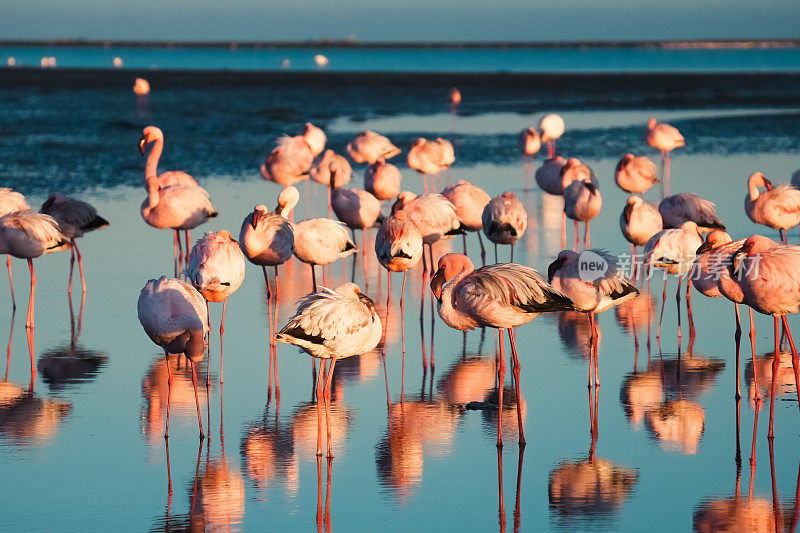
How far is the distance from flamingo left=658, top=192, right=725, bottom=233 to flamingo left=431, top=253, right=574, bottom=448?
4486 mm

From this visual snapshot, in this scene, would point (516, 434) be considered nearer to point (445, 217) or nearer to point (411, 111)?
point (445, 217)

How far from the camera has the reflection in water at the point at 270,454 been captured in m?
5.64

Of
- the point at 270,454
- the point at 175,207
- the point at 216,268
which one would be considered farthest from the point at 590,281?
the point at 175,207

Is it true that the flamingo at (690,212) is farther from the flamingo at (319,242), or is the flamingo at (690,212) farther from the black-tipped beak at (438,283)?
the black-tipped beak at (438,283)

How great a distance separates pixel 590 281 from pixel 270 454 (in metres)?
2.32

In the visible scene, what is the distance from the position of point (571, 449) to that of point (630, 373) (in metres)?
1.56

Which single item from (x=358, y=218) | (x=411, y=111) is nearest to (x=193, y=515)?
(x=358, y=218)

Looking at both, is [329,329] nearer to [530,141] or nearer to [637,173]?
[637,173]

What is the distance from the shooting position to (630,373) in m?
7.45

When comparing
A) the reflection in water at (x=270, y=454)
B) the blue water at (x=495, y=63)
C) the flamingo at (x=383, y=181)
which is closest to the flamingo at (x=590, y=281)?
the reflection in water at (x=270, y=454)

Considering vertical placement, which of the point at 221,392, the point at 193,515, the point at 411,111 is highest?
the point at 411,111

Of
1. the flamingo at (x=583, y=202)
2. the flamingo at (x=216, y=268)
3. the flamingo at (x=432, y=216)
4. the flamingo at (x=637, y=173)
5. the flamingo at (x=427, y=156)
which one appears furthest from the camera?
the flamingo at (x=427, y=156)

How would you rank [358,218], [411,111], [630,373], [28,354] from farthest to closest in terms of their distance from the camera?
[411,111] < [358,218] < [28,354] < [630,373]

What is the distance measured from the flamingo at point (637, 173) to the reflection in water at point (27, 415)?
837 centimetres
